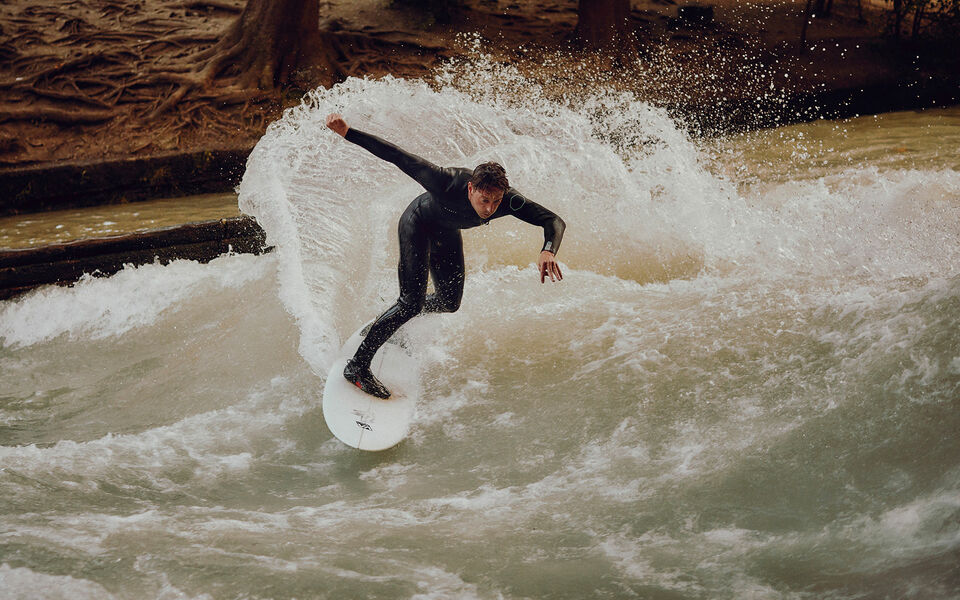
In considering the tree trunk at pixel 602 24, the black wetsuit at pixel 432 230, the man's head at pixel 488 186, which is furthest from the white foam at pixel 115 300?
the tree trunk at pixel 602 24

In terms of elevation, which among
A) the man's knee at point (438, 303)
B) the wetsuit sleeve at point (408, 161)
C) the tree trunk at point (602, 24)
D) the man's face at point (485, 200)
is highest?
the tree trunk at point (602, 24)

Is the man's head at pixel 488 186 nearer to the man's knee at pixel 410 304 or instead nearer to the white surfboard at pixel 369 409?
the man's knee at pixel 410 304

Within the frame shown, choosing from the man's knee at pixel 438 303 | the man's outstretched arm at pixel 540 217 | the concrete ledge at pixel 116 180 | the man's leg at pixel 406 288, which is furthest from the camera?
the concrete ledge at pixel 116 180

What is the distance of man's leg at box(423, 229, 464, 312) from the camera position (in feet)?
16.7

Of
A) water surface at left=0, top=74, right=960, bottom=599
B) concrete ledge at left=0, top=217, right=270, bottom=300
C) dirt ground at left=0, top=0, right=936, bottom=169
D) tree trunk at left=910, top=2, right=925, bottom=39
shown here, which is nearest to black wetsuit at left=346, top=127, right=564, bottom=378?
water surface at left=0, top=74, right=960, bottom=599

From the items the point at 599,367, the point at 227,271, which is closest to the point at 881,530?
the point at 599,367

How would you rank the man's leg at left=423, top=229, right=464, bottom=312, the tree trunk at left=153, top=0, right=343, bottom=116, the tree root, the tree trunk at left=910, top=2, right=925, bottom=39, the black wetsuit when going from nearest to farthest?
the black wetsuit, the man's leg at left=423, top=229, right=464, bottom=312, the tree root, the tree trunk at left=153, top=0, right=343, bottom=116, the tree trunk at left=910, top=2, right=925, bottom=39

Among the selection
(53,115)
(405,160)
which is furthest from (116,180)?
(405,160)

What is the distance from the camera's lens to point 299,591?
3.91 m

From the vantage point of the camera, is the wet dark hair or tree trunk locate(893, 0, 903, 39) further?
tree trunk locate(893, 0, 903, 39)

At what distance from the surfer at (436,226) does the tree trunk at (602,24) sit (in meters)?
7.33

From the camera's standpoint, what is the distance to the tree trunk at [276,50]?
10531 millimetres

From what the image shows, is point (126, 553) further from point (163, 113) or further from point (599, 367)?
point (163, 113)

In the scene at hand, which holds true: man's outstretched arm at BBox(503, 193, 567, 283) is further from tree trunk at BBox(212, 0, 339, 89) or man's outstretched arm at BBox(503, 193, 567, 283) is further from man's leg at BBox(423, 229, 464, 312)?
tree trunk at BBox(212, 0, 339, 89)
